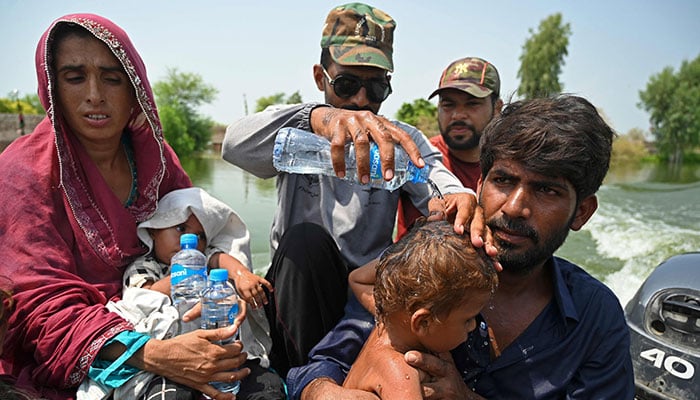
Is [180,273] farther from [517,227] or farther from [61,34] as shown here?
[517,227]

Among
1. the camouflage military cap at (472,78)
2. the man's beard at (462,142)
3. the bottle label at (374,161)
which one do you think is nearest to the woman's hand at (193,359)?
the bottle label at (374,161)

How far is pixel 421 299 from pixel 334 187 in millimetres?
1053

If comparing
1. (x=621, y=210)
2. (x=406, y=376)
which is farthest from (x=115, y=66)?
(x=621, y=210)

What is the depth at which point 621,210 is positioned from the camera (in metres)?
13.7

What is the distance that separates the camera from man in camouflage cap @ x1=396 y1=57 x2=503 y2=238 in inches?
148

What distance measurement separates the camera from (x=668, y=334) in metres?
2.07

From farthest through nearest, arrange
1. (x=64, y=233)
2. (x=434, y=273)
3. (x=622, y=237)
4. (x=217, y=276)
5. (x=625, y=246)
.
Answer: (x=622, y=237) < (x=625, y=246) < (x=64, y=233) < (x=217, y=276) < (x=434, y=273)

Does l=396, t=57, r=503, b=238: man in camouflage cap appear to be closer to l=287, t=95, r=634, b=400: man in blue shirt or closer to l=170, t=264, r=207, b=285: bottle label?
l=287, t=95, r=634, b=400: man in blue shirt

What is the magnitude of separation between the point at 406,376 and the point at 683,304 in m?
1.47

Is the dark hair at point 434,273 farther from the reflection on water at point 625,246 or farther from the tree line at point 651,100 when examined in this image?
the tree line at point 651,100

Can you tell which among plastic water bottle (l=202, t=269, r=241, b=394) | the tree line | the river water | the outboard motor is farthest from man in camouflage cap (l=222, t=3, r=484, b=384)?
the tree line

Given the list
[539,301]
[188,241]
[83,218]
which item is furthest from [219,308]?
[539,301]

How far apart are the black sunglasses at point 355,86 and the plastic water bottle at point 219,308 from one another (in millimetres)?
1079

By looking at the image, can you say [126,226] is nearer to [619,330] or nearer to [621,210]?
[619,330]
